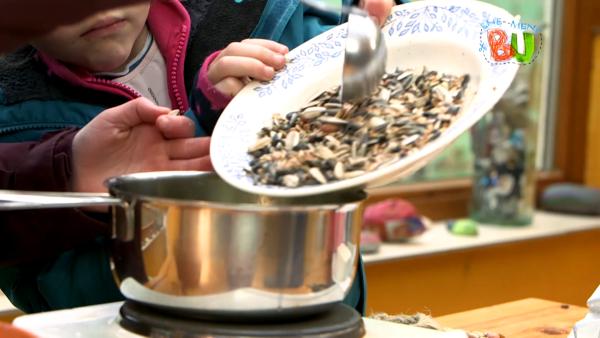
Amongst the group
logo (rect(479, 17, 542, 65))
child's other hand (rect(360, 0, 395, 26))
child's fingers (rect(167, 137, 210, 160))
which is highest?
child's other hand (rect(360, 0, 395, 26))

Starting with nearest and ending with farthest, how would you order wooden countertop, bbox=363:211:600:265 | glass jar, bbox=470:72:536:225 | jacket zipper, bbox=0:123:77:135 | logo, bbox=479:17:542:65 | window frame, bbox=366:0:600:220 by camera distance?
1. logo, bbox=479:17:542:65
2. jacket zipper, bbox=0:123:77:135
3. wooden countertop, bbox=363:211:600:265
4. glass jar, bbox=470:72:536:225
5. window frame, bbox=366:0:600:220

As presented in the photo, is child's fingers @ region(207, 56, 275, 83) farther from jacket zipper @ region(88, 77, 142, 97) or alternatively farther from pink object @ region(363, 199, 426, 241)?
pink object @ region(363, 199, 426, 241)

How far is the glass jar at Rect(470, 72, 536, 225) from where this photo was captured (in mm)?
2156

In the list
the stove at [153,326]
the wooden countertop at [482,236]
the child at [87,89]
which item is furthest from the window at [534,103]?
the stove at [153,326]

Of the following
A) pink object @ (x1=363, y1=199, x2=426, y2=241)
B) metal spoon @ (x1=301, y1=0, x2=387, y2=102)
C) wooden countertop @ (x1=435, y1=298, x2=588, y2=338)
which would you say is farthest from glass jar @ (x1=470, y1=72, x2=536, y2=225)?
metal spoon @ (x1=301, y1=0, x2=387, y2=102)

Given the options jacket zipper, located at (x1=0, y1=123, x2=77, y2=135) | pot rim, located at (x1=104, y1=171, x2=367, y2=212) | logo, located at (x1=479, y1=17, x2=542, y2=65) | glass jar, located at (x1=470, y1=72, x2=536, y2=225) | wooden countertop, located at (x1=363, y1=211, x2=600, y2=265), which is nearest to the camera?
pot rim, located at (x1=104, y1=171, x2=367, y2=212)

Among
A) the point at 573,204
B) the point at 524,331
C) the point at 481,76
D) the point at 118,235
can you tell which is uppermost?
the point at 481,76

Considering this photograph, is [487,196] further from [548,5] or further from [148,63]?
[148,63]

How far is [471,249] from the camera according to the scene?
1995mm

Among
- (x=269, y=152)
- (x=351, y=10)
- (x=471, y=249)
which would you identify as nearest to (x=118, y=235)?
(x=269, y=152)

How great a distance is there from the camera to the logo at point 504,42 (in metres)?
0.71

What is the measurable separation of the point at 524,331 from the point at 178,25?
1.41ft

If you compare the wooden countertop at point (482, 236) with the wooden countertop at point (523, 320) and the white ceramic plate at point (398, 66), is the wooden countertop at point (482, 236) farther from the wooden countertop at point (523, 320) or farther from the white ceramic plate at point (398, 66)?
the white ceramic plate at point (398, 66)

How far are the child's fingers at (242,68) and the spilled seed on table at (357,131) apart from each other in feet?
0.16
